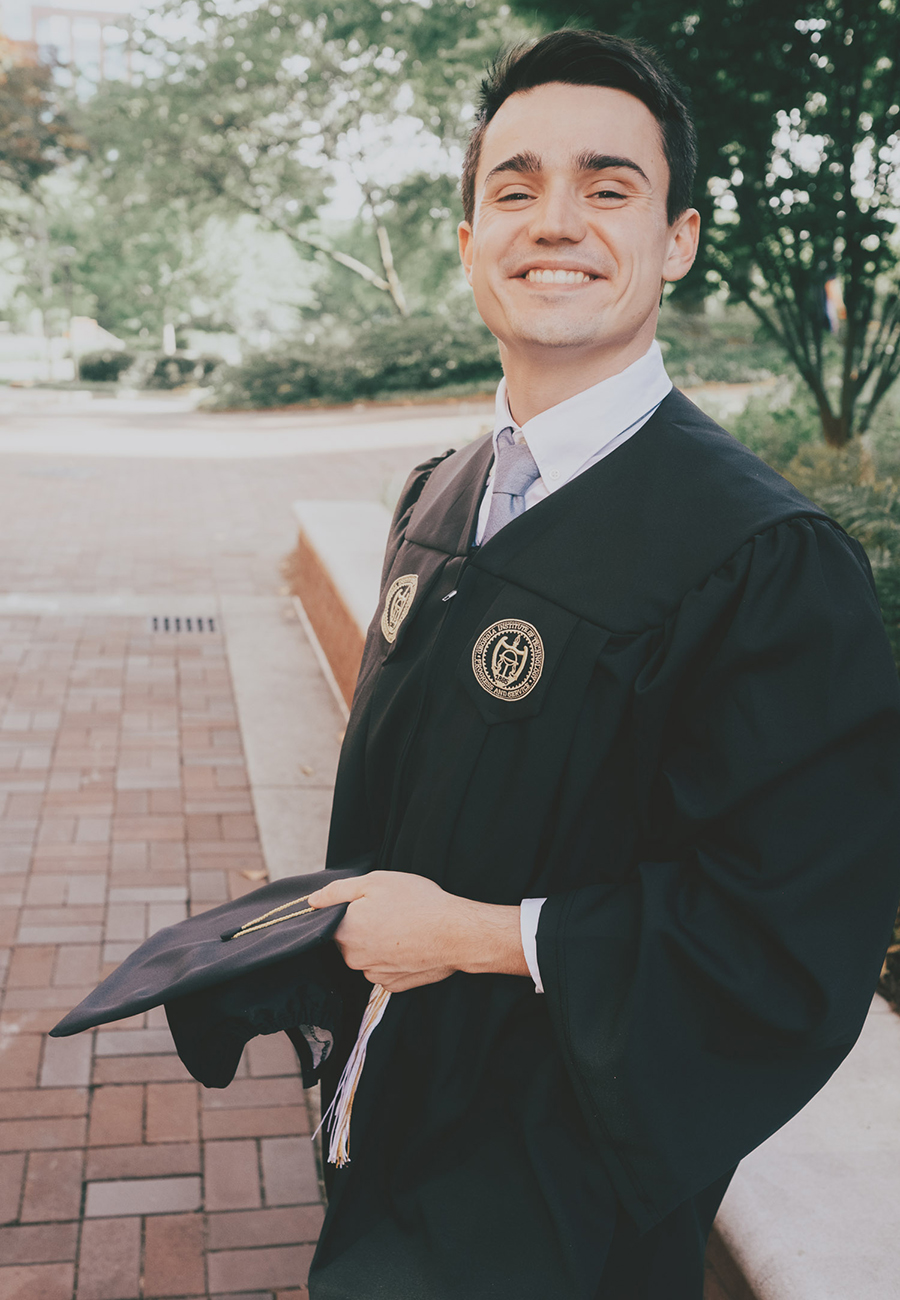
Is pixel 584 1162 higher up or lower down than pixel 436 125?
lower down

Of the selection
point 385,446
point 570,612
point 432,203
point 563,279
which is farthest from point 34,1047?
point 432,203

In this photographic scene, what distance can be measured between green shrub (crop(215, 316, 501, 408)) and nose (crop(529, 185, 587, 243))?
19.4 meters

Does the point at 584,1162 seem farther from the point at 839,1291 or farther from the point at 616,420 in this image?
the point at 616,420

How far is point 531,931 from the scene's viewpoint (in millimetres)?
1320

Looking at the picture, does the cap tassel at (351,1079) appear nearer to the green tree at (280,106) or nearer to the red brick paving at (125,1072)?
the red brick paving at (125,1072)

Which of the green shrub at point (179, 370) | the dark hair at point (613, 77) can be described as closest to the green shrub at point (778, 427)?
the dark hair at point (613, 77)

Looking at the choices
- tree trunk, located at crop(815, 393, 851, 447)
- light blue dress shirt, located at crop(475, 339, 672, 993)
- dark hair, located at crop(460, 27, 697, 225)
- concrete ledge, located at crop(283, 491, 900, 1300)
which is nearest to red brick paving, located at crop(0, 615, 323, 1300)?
concrete ledge, located at crop(283, 491, 900, 1300)

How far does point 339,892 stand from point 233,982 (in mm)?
180

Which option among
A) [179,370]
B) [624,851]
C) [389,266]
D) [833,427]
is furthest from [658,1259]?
[179,370]

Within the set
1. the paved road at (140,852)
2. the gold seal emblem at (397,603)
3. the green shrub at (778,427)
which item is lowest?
the paved road at (140,852)

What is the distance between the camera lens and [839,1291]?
1.81 m

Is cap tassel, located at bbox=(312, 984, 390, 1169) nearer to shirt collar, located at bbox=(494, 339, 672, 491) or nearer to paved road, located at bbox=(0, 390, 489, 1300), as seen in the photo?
shirt collar, located at bbox=(494, 339, 672, 491)

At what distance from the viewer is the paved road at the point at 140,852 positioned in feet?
7.85

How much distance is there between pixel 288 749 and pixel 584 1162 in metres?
3.71
